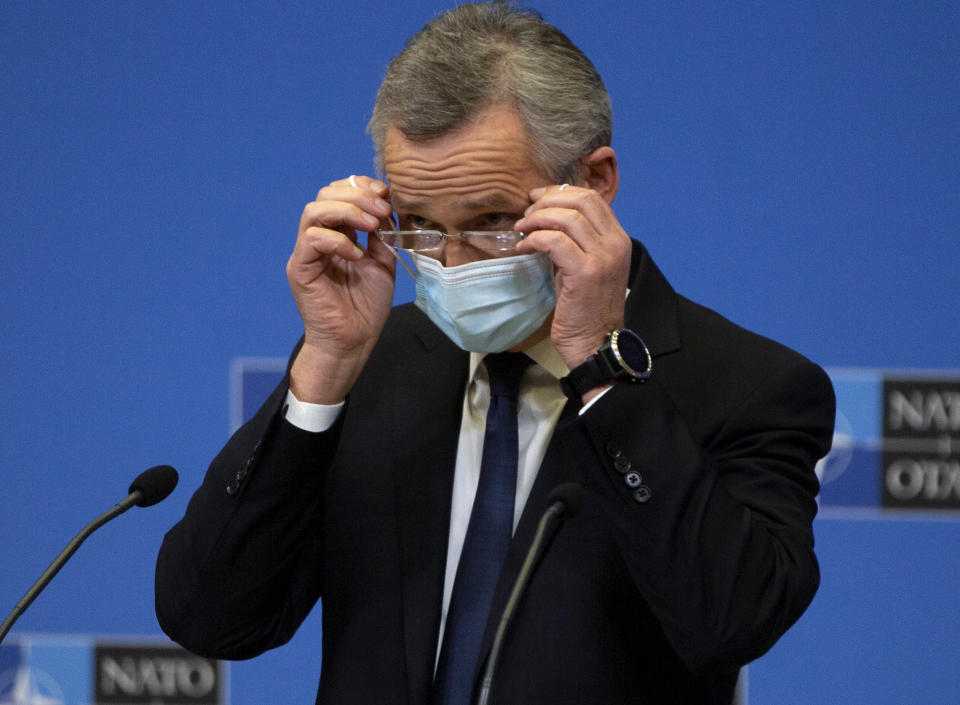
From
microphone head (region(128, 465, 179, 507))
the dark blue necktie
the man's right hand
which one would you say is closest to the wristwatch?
the dark blue necktie

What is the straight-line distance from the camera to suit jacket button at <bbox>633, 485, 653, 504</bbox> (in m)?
1.28

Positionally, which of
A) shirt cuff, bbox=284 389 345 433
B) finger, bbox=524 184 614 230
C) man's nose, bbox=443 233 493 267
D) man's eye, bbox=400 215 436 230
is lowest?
shirt cuff, bbox=284 389 345 433

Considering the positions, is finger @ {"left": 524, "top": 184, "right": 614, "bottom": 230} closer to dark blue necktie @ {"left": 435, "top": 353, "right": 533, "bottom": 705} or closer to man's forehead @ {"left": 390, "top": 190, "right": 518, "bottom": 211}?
man's forehead @ {"left": 390, "top": 190, "right": 518, "bottom": 211}

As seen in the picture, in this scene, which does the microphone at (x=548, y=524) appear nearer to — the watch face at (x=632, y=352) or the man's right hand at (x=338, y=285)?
the watch face at (x=632, y=352)

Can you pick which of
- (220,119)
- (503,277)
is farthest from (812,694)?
(220,119)

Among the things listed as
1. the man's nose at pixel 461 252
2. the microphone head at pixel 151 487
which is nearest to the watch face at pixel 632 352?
the man's nose at pixel 461 252

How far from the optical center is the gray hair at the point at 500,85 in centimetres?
146

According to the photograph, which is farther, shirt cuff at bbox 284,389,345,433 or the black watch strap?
shirt cuff at bbox 284,389,345,433

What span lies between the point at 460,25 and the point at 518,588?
2.56 feet

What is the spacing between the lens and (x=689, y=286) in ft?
8.18

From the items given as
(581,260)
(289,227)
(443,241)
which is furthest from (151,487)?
(289,227)

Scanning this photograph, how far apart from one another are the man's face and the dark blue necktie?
222mm

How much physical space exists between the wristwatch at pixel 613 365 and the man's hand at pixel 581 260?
0.5 inches

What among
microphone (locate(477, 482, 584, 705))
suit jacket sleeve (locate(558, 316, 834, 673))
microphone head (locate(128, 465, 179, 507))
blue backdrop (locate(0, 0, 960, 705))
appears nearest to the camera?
microphone (locate(477, 482, 584, 705))
